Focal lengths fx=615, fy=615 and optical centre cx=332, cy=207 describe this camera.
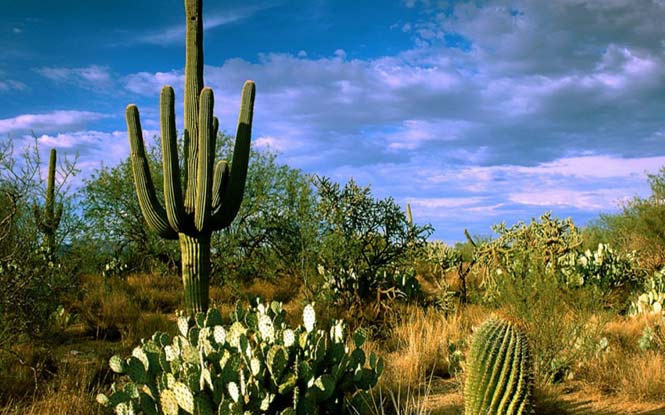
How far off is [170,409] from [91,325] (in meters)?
5.64

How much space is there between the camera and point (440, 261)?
10547mm

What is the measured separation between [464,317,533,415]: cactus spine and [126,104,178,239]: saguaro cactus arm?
4.50 m

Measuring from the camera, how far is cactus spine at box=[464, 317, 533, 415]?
14.1 feet

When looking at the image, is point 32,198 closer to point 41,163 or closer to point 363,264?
point 41,163

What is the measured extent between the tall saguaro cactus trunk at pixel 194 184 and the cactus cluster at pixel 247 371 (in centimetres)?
286

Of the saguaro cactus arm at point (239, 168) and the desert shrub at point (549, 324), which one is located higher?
the saguaro cactus arm at point (239, 168)

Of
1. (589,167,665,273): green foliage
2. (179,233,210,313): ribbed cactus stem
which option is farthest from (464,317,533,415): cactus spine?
(589,167,665,273): green foliage

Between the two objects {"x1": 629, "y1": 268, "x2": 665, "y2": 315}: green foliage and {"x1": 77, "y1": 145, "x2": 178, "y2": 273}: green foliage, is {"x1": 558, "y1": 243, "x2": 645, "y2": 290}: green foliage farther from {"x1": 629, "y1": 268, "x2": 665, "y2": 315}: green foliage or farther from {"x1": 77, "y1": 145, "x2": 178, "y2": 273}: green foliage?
{"x1": 77, "y1": 145, "x2": 178, "y2": 273}: green foliage

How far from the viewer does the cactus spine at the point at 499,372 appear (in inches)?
169

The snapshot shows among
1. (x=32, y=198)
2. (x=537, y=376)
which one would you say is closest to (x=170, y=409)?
(x=537, y=376)

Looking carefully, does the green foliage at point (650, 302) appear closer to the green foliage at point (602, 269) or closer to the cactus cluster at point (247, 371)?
the green foliage at point (602, 269)

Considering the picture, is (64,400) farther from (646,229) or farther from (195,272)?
(646,229)

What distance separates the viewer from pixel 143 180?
7.44 meters

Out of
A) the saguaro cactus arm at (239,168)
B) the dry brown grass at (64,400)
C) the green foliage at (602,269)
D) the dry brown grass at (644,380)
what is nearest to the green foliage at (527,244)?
the green foliage at (602,269)
